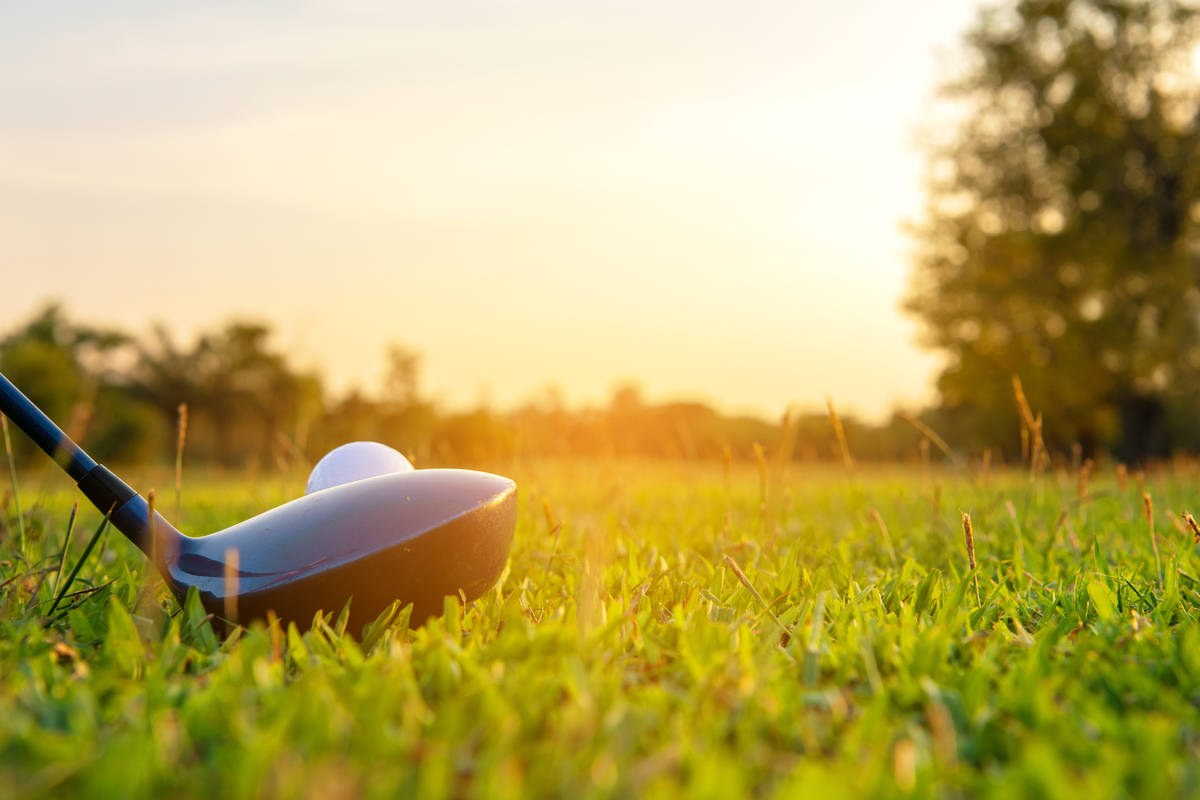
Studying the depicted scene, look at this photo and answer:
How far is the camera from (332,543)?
183cm

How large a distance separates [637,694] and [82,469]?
1.48m

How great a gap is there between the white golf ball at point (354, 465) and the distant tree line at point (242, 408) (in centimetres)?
599

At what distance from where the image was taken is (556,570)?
279cm

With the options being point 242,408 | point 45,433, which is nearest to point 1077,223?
point 45,433

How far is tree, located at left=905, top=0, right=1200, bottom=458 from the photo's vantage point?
1764 cm

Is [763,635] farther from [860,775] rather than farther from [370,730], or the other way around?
[370,730]

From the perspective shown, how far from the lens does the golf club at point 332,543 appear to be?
1.81 meters

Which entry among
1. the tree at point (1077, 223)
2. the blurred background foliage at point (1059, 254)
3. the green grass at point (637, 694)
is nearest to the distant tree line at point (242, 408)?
the blurred background foliage at point (1059, 254)

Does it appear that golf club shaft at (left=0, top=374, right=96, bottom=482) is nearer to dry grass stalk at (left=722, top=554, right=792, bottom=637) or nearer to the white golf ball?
the white golf ball

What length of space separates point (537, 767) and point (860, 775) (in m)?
0.45

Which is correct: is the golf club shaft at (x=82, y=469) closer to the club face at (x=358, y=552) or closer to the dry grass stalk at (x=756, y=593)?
the club face at (x=358, y=552)

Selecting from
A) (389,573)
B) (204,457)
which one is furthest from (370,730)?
(204,457)

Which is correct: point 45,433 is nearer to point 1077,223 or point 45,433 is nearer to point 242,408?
point 1077,223

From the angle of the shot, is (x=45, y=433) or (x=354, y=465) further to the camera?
(x=354, y=465)
